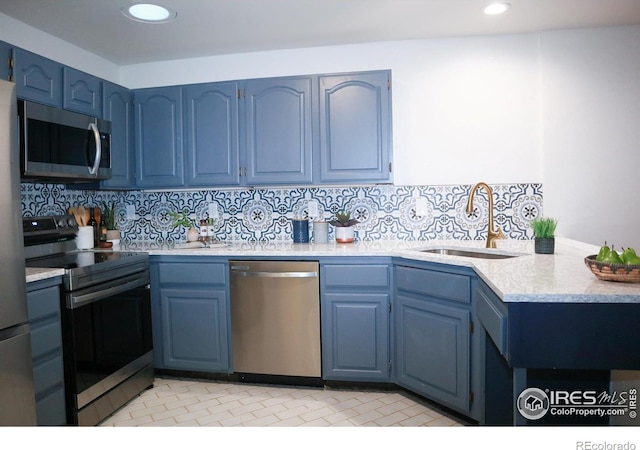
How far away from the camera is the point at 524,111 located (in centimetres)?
303

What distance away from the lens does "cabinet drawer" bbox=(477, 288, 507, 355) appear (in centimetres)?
145

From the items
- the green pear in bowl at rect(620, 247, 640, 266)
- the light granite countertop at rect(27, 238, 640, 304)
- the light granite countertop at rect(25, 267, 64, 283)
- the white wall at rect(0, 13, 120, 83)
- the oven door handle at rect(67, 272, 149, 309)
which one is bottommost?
the oven door handle at rect(67, 272, 149, 309)

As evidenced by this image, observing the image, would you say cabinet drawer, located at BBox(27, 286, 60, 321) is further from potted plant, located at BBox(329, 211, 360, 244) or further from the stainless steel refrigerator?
potted plant, located at BBox(329, 211, 360, 244)

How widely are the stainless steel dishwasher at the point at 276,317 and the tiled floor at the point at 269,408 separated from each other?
0.52ft

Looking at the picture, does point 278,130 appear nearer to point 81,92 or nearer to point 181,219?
point 181,219

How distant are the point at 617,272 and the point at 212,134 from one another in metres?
2.57

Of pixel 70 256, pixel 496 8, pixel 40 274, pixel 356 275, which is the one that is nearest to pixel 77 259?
pixel 70 256

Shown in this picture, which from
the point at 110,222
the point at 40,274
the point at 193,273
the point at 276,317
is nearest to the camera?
the point at 40,274

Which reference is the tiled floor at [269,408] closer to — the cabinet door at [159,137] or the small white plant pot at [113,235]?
the small white plant pot at [113,235]

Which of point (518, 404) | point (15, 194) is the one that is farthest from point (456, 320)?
point (15, 194)

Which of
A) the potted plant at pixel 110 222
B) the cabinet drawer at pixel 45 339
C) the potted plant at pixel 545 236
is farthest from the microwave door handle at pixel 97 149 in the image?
the potted plant at pixel 545 236

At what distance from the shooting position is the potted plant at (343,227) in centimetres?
305

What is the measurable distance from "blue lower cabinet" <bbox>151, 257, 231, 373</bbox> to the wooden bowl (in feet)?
6.76

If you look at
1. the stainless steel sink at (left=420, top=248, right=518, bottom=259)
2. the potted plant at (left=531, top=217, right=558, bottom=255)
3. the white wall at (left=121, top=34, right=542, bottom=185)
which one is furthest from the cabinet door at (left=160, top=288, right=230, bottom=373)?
the potted plant at (left=531, top=217, right=558, bottom=255)
